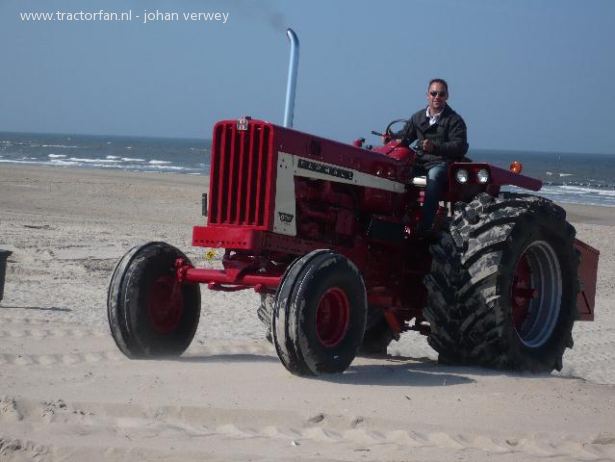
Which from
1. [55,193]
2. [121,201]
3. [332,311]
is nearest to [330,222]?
[332,311]

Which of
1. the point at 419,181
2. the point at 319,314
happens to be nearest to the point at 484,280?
the point at 419,181

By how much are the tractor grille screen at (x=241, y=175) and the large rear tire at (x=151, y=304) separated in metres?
0.63

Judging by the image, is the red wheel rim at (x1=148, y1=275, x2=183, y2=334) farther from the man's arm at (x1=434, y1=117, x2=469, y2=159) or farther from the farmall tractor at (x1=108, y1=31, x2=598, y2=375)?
the man's arm at (x1=434, y1=117, x2=469, y2=159)

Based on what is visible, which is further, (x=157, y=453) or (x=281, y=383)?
(x=281, y=383)

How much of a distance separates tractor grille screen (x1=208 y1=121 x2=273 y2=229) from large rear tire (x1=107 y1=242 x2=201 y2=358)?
2.07 ft

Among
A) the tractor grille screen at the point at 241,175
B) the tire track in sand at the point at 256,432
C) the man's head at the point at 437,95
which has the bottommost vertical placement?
the tire track in sand at the point at 256,432

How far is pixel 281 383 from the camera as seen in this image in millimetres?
6543

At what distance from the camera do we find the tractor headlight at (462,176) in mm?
8055

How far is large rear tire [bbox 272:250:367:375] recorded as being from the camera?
6.47 m

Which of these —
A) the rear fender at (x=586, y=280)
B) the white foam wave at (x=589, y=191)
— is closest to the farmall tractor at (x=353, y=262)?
the rear fender at (x=586, y=280)

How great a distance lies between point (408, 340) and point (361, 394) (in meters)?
4.05

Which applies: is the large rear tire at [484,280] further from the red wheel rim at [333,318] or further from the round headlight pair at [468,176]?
the red wheel rim at [333,318]

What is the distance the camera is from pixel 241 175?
7094 mm

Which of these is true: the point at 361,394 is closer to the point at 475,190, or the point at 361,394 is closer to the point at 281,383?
the point at 281,383
